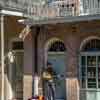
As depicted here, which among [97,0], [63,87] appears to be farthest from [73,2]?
[63,87]

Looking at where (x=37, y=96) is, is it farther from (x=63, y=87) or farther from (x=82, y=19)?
(x=82, y=19)

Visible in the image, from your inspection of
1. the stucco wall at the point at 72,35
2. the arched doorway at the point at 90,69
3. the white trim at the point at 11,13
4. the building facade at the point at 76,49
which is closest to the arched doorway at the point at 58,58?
the building facade at the point at 76,49

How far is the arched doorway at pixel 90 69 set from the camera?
17750 millimetres

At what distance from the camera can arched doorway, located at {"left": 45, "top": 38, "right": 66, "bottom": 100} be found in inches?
735

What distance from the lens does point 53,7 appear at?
1862cm

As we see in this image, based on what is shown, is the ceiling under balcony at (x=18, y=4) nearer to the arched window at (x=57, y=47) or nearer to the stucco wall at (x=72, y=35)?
the stucco wall at (x=72, y=35)

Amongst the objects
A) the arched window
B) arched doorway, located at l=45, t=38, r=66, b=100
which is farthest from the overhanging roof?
the arched window

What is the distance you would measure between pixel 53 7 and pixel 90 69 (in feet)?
9.77

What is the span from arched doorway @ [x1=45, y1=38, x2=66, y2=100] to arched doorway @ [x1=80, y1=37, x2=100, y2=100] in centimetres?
92

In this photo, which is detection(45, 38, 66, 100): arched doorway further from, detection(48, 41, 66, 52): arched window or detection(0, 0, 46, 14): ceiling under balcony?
detection(0, 0, 46, 14): ceiling under balcony

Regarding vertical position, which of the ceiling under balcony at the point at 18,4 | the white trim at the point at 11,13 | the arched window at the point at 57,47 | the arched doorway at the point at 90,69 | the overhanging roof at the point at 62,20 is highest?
the ceiling under balcony at the point at 18,4

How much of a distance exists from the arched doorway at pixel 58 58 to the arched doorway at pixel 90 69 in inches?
36.4

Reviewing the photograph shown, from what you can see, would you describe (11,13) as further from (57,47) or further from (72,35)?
(72,35)

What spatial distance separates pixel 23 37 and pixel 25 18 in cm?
84
